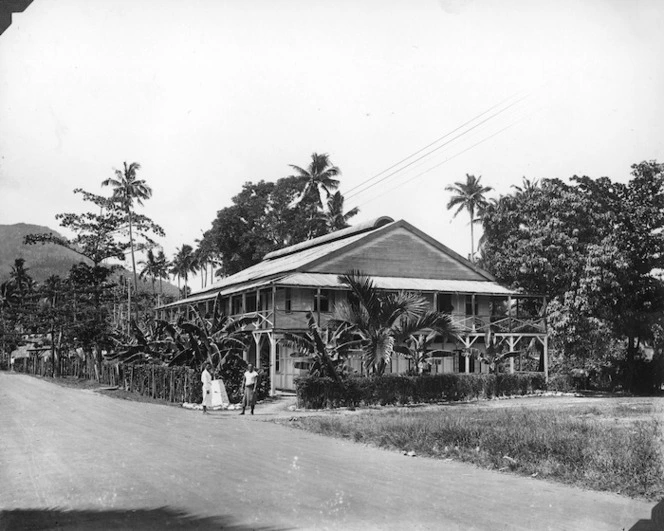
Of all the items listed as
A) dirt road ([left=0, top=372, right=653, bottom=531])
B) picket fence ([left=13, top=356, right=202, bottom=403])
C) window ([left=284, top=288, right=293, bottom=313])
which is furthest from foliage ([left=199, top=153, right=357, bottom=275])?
dirt road ([left=0, top=372, right=653, bottom=531])

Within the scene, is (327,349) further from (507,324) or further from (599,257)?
(507,324)

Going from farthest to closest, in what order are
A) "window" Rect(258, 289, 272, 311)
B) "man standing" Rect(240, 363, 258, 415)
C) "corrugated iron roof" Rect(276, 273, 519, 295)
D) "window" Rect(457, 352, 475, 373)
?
"window" Rect(457, 352, 475, 373)
"window" Rect(258, 289, 272, 311)
"corrugated iron roof" Rect(276, 273, 519, 295)
"man standing" Rect(240, 363, 258, 415)

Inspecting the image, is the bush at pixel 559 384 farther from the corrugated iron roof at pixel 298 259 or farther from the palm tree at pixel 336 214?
the palm tree at pixel 336 214

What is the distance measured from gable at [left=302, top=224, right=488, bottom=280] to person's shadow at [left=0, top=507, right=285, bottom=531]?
25.2 m

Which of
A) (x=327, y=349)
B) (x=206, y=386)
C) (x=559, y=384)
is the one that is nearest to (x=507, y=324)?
(x=559, y=384)

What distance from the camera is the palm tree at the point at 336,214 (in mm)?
56688

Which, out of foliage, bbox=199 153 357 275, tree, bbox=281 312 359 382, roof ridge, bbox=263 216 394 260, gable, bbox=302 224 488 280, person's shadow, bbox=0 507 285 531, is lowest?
person's shadow, bbox=0 507 285 531

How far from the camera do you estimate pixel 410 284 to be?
31172mm

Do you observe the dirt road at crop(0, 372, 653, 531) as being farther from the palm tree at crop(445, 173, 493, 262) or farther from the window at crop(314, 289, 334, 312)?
the palm tree at crop(445, 173, 493, 262)

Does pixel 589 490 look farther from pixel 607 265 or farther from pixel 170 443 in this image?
pixel 607 265

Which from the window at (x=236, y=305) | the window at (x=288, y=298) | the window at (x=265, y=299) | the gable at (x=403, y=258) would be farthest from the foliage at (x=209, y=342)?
the window at (x=236, y=305)

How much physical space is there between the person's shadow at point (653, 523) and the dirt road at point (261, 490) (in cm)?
11

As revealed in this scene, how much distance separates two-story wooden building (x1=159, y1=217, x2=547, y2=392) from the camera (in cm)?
2979

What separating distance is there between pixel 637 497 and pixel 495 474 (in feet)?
6.76
